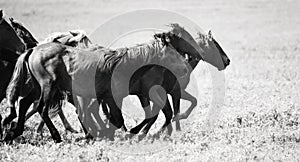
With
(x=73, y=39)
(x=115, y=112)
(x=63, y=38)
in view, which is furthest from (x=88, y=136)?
(x=63, y=38)

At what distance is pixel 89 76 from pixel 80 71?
18 centimetres

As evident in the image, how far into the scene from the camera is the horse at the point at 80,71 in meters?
8.84

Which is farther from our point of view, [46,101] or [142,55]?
[142,55]

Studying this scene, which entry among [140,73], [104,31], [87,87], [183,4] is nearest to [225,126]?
[140,73]

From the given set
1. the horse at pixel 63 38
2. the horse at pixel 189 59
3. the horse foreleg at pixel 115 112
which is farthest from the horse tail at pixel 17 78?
the horse at pixel 189 59

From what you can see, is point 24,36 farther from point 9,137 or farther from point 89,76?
point 9,137

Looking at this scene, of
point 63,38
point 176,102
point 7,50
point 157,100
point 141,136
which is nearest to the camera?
point 141,136

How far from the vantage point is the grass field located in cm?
794

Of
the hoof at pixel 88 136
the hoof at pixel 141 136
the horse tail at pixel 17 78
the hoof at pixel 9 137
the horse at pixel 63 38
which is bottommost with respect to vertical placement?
the hoof at pixel 9 137

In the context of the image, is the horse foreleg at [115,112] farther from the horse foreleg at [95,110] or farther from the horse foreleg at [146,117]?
the horse foreleg at [95,110]

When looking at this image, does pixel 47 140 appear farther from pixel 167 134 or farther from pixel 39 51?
pixel 167 134

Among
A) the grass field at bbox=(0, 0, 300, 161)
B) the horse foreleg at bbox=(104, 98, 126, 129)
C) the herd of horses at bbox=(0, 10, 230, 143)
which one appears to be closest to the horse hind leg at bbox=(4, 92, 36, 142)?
the herd of horses at bbox=(0, 10, 230, 143)

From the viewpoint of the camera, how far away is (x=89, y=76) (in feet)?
29.5

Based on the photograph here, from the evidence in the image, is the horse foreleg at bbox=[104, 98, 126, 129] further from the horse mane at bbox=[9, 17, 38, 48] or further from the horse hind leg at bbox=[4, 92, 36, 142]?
the horse mane at bbox=[9, 17, 38, 48]
